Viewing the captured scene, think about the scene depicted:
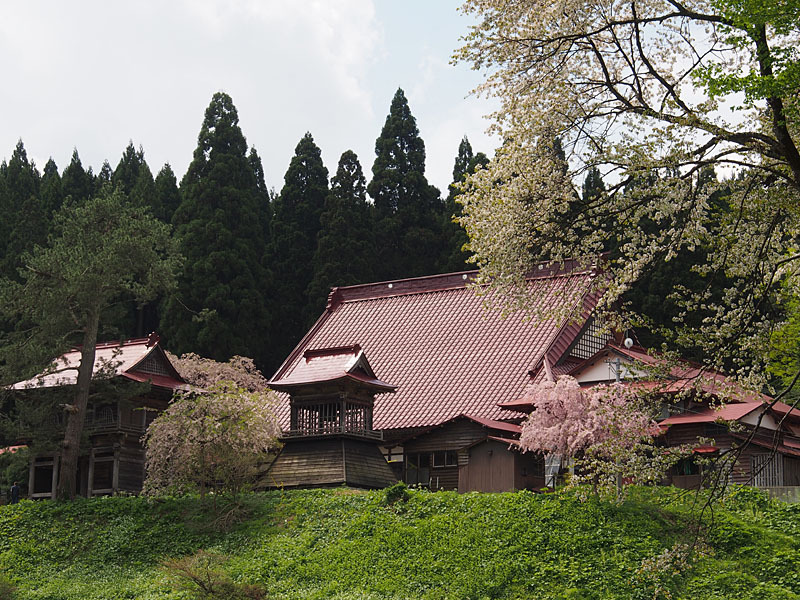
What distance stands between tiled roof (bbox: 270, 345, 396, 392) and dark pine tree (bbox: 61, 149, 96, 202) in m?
27.9

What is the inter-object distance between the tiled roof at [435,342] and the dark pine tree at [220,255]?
4702 millimetres

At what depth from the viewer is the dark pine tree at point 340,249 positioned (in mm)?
48250

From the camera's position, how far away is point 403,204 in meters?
51.6

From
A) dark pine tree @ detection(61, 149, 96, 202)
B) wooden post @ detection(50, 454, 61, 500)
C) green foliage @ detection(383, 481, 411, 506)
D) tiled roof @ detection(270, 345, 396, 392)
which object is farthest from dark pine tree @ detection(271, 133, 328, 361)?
green foliage @ detection(383, 481, 411, 506)

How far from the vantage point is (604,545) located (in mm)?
21312

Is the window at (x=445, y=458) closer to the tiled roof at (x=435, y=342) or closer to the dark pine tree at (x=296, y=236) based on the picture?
the tiled roof at (x=435, y=342)

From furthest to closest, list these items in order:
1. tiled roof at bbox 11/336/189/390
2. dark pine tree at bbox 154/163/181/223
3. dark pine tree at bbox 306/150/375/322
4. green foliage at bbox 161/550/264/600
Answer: dark pine tree at bbox 154/163/181/223 → dark pine tree at bbox 306/150/375/322 → tiled roof at bbox 11/336/189/390 → green foliage at bbox 161/550/264/600

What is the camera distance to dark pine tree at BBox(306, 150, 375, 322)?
48250 mm

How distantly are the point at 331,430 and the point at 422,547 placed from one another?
8413mm

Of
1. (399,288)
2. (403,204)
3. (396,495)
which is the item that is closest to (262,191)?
(403,204)

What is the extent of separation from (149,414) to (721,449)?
20.4 metres

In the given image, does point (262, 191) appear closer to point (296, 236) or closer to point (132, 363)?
point (296, 236)

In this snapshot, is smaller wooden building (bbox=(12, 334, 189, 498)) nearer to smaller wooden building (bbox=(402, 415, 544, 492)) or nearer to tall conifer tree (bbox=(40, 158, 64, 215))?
smaller wooden building (bbox=(402, 415, 544, 492))

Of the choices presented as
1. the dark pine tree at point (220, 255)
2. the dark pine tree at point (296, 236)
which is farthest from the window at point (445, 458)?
the dark pine tree at point (296, 236)
